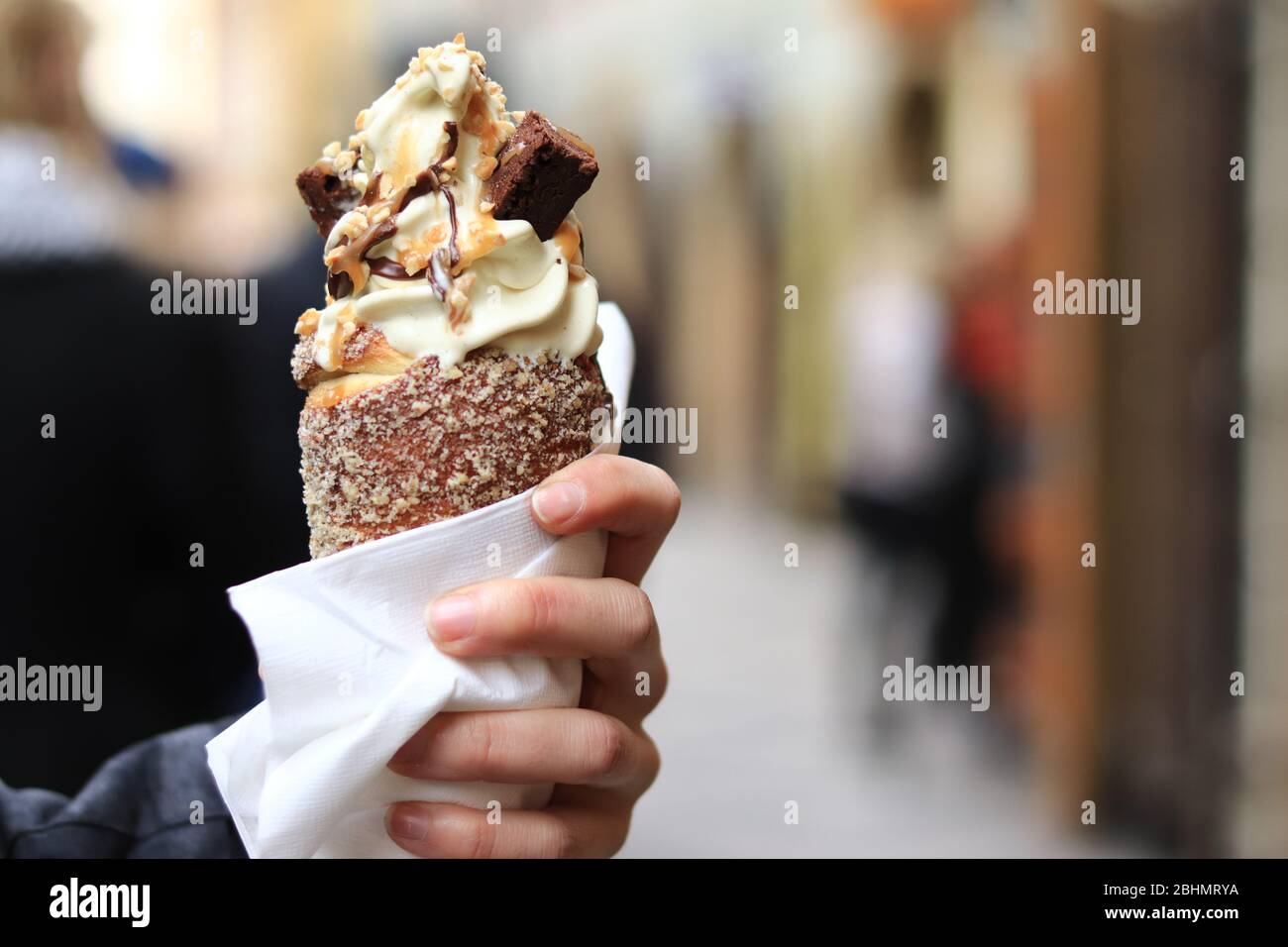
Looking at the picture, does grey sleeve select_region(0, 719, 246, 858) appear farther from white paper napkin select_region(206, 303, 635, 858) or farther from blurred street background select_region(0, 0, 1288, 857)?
blurred street background select_region(0, 0, 1288, 857)

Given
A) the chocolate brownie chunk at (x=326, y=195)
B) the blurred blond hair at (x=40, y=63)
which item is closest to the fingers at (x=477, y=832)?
the chocolate brownie chunk at (x=326, y=195)

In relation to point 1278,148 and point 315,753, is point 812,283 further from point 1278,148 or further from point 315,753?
point 315,753

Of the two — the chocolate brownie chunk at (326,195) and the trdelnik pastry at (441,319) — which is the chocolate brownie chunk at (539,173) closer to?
the trdelnik pastry at (441,319)

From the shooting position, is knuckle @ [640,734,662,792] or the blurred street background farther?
the blurred street background

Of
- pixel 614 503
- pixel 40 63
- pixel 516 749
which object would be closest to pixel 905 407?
pixel 40 63

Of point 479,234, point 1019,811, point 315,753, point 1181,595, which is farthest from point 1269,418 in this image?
point 315,753

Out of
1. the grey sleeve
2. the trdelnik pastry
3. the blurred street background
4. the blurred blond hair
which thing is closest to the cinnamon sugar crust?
the trdelnik pastry
